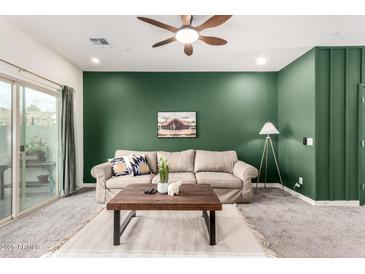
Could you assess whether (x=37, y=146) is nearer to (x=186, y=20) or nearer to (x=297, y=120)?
(x=186, y=20)

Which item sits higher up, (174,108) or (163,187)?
(174,108)

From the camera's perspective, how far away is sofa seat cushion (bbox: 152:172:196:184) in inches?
138

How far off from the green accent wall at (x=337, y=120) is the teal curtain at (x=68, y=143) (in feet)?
14.2

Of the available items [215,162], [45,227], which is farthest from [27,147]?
[215,162]

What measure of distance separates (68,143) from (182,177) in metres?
2.22

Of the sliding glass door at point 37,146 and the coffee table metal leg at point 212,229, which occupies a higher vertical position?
the sliding glass door at point 37,146

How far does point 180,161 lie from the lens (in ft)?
13.6

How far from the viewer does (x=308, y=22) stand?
2.65 m

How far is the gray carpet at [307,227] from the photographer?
2062mm

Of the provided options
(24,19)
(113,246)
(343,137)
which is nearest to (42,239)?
(113,246)

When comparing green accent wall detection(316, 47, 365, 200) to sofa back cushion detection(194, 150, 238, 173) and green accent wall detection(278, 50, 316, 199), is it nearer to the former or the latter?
green accent wall detection(278, 50, 316, 199)

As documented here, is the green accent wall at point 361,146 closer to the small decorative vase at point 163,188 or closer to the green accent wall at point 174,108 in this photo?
the green accent wall at point 174,108

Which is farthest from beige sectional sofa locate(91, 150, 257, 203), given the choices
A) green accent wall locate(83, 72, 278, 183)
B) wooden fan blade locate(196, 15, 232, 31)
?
wooden fan blade locate(196, 15, 232, 31)

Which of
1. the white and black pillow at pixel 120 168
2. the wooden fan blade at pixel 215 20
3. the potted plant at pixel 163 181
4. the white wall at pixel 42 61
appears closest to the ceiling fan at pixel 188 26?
the wooden fan blade at pixel 215 20
